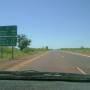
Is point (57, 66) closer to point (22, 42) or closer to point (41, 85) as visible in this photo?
point (41, 85)

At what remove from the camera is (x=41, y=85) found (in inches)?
179

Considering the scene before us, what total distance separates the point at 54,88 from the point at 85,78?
534 mm

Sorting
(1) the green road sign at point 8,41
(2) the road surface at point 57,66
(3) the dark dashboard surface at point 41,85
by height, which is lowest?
(2) the road surface at point 57,66

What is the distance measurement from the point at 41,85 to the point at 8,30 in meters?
39.9

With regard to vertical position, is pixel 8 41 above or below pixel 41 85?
above

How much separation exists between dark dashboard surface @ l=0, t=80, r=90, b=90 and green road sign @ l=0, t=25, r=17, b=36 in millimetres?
39324

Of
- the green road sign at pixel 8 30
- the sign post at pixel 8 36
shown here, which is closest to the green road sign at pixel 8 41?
the sign post at pixel 8 36

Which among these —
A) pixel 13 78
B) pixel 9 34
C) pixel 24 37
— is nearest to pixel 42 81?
pixel 13 78

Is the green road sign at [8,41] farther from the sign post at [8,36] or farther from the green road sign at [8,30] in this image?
the green road sign at [8,30]

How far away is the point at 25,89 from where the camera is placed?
172 inches

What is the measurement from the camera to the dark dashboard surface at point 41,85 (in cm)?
443

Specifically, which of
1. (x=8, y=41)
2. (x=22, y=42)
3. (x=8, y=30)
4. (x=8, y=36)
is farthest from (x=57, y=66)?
(x=22, y=42)

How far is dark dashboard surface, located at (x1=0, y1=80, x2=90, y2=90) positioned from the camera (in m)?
4.43

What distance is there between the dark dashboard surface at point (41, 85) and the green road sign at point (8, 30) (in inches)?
1548
